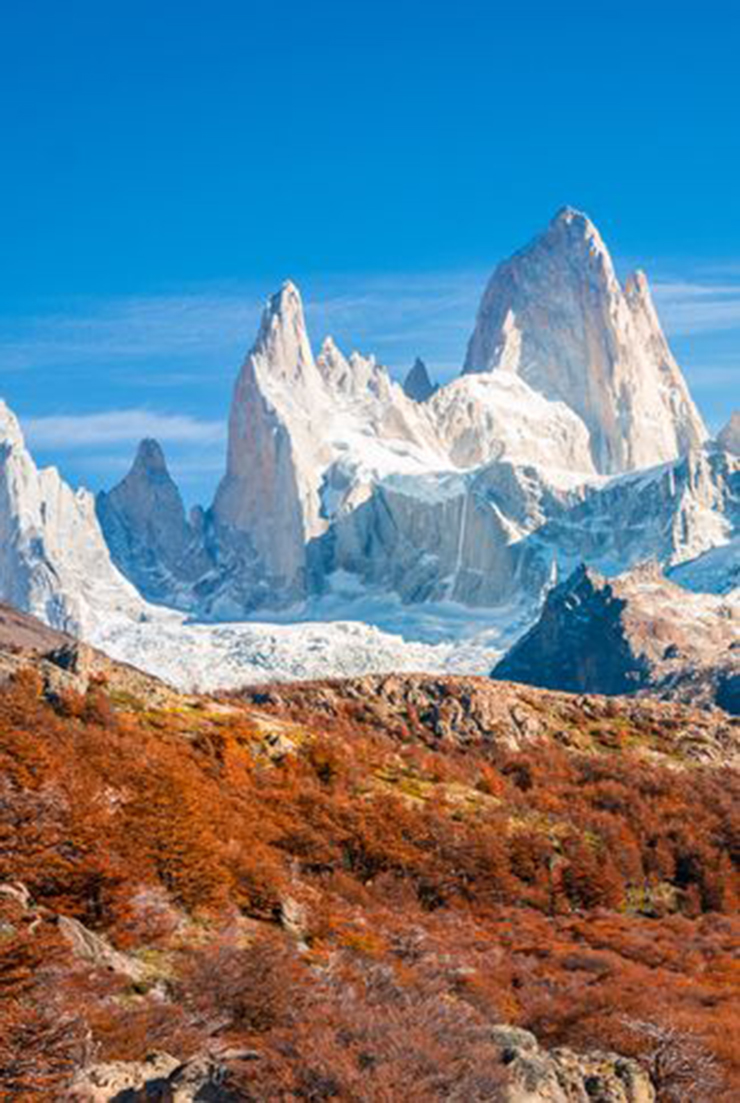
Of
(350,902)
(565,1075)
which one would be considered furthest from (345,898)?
(565,1075)

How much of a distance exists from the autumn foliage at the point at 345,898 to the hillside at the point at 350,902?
8 centimetres

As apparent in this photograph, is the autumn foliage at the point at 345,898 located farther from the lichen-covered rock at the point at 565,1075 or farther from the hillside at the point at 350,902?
the lichen-covered rock at the point at 565,1075

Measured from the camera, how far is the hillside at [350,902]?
56.7ft

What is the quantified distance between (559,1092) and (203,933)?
10311 mm

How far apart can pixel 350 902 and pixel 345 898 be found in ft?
0.78

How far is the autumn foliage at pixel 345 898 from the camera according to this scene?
694 inches

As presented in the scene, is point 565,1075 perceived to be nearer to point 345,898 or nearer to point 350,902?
point 350,902

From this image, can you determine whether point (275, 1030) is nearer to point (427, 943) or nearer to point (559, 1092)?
point (559, 1092)

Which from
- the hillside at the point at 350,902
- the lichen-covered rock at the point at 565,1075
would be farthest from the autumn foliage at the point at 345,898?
the lichen-covered rock at the point at 565,1075

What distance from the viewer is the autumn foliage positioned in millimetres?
17625

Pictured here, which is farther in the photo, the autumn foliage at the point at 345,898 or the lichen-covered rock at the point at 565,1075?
the autumn foliage at the point at 345,898

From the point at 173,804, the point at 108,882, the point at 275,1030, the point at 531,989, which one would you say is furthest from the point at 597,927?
the point at 275,1030

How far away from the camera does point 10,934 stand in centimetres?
1953

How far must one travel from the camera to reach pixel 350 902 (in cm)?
3288
